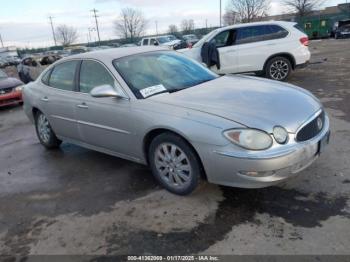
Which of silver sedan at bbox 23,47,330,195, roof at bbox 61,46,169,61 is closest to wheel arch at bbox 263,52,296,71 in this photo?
silver sedan at bbox 23,47,330,195

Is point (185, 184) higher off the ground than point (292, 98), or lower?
lower

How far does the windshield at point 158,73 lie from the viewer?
163 inches

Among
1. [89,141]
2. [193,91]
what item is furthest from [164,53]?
[89,141]

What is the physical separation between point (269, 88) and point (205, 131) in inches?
46.3

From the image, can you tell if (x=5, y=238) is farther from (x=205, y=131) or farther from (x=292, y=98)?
(x=292, y=98)

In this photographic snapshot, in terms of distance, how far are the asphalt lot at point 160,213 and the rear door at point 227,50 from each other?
540cm

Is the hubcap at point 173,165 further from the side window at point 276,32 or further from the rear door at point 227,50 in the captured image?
the side window at point 276,32

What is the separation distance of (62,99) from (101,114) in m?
0.96

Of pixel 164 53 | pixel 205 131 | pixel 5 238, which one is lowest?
pixel 5 238

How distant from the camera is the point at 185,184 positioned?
380 cm

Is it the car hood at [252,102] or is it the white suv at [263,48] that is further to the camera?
the white suv at [263,48]

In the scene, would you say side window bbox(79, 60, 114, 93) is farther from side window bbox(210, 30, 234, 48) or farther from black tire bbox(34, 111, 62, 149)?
side window bbox(210, 30, 234, 48)

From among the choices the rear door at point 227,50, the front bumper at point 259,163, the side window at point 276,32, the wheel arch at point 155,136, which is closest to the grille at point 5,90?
the rear door at point 227,50

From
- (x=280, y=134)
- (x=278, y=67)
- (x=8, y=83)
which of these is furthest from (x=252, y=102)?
(x=8, y=83)
